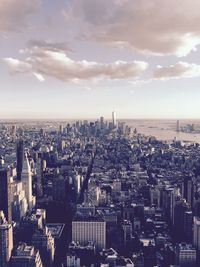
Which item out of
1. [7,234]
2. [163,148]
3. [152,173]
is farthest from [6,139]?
[7,234]

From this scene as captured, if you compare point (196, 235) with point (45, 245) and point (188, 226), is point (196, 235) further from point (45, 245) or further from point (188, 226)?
point (45, 245)

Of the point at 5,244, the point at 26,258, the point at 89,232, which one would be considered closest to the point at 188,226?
the point at 89,232

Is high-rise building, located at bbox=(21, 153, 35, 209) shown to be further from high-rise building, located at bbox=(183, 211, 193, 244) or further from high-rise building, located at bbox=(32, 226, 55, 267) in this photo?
high-rise building, located at bbox=(183, 211, 193, 244)

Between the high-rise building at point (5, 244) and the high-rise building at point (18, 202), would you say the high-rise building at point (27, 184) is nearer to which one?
the high-rise building at point (18, 202)

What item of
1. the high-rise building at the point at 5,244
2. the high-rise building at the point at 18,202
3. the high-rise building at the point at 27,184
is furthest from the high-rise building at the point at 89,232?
the high-rise building at the point at 27,184

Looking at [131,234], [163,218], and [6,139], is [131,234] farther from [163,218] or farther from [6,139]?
[6,139]
